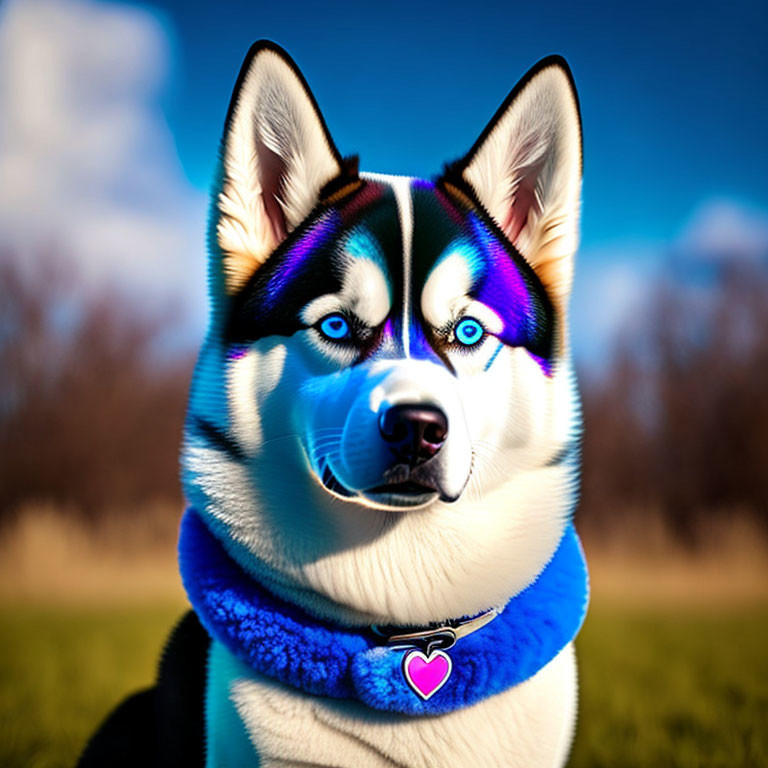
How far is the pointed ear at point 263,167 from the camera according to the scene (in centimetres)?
201

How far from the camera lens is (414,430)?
156 cm

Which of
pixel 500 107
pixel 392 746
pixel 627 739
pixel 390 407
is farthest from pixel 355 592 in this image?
pixel 627 739

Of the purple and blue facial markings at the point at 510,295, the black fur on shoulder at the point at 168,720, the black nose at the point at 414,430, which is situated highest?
the purple and blue facial markings at the point at 510,295

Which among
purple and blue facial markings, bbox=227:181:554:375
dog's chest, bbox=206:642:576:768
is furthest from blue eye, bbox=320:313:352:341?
dog's chest, bbox=206:642:576:768

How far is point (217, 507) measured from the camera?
Answer: 194 centimetres

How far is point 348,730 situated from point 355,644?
212mm

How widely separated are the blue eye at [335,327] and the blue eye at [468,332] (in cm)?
29

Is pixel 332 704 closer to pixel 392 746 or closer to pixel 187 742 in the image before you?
pixel 392 746

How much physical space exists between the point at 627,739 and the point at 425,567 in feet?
7.88

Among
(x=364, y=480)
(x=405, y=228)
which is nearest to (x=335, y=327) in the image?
(x=405, y=228)

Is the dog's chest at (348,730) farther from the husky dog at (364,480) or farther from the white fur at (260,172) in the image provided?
the white fur at (260,172)

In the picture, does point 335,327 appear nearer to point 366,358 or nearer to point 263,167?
point 366,358

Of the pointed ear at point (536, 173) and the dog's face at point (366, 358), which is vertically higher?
the pointed ear at point (536, 173)

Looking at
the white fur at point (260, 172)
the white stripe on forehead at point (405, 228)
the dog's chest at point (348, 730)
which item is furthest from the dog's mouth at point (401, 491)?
the white fur at point (260, 172)
